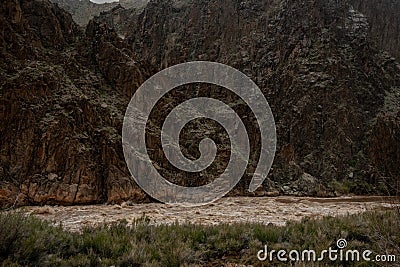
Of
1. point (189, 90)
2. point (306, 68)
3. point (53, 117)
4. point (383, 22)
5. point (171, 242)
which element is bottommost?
point (171, 242)

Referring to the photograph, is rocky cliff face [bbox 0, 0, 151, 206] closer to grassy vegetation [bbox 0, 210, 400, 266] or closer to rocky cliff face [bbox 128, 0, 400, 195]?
grassy vegetation [bbox 0, 210, 400, 266]

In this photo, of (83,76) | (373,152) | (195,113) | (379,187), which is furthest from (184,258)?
(373,152)

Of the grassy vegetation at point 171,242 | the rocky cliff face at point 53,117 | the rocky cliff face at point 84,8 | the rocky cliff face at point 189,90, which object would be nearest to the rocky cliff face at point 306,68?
the rocky cliff face at point 189,90

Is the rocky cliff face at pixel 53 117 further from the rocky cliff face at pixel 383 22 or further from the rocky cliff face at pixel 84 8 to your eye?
the rocky cliff face at pixel 383 22

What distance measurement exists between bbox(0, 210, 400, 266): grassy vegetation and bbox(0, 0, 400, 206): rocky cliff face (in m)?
2.44

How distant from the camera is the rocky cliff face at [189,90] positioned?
1452 cm

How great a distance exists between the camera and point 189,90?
27859 mm

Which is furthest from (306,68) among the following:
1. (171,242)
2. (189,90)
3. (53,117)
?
(171,242)

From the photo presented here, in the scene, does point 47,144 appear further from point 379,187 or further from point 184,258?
point 379,187

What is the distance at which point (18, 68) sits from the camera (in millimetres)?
15961

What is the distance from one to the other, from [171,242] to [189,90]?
22498 millimetres

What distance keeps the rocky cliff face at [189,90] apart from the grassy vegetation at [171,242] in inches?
95.9

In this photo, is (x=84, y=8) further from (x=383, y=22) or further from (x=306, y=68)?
(x=383, y=22)

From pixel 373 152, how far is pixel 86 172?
1991 cm
